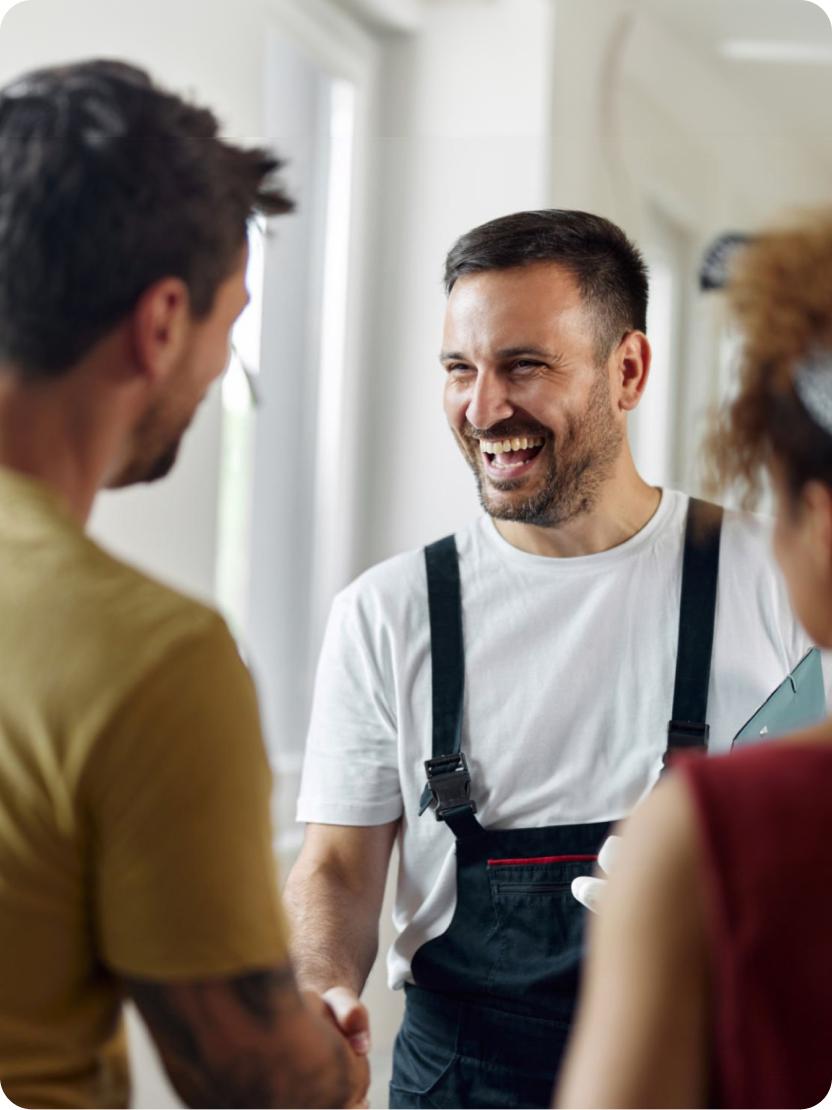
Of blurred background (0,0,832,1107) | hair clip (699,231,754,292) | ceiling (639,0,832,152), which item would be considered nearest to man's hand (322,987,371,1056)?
blurred background (0,0,832,1107)

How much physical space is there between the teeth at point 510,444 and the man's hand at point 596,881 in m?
0.30

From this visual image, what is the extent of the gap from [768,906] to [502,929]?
509mm

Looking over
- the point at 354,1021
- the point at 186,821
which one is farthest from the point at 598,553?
the point at 186,821

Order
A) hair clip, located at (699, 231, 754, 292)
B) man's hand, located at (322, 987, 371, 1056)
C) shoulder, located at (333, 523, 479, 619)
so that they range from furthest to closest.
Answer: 1. shoulder, located at (333, 523, 479, 619)
2. hair clip, located at (699, 231, 754, 292)
3. man's hand, located at (322, 987, 371, 1056)

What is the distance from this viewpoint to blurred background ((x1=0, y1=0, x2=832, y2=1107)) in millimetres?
990

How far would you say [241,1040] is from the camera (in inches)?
25.9

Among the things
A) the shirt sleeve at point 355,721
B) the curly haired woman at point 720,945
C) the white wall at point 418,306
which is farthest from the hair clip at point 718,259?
the curly haired woman at point 720,945

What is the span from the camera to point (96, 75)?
74 centimetres

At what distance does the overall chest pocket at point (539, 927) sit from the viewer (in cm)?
96

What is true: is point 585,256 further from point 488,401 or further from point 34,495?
point 34,495

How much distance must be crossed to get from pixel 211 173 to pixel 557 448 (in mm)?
357

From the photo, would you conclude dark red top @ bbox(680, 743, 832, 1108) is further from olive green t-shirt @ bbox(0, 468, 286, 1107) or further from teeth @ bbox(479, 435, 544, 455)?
teeth @ bbox(479, 435, 544, 455)

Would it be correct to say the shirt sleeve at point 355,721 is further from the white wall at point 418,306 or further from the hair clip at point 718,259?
the hair clip at point 718,259

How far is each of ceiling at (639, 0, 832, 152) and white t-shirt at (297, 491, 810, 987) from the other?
1.02 ft
